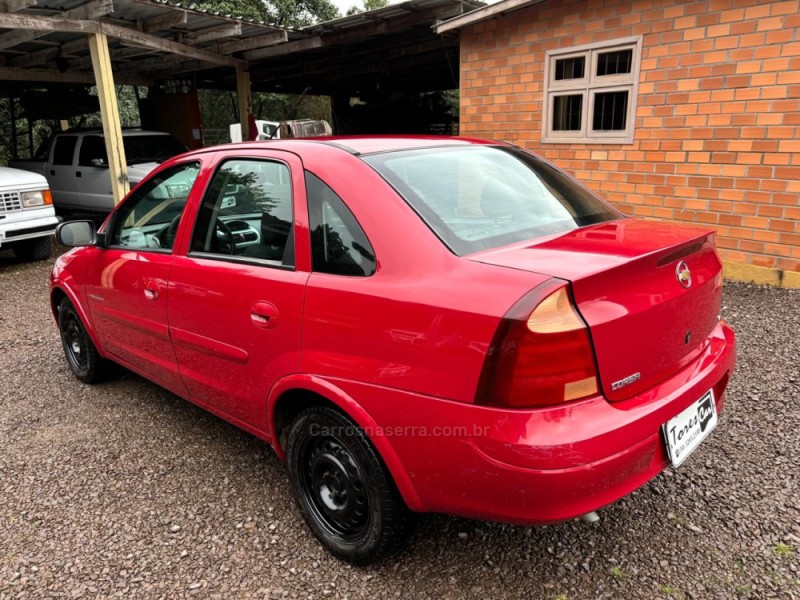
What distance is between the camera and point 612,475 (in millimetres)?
1795

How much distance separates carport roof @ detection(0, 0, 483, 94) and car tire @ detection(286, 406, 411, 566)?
272 inches

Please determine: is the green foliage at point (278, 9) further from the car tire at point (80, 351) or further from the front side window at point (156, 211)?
the front side window at point (156, 211)

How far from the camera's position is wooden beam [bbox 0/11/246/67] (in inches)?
280

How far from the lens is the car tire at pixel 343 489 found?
2.11 metres

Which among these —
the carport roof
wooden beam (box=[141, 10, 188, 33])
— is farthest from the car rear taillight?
A: wooden beam (box=[141, 10, 188, 33])

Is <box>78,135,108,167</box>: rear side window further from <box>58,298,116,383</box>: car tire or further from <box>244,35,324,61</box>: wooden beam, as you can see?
<box>58,298,116,383</box>: car tire

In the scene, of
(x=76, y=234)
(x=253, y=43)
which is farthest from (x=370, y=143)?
(x=253, y=43)

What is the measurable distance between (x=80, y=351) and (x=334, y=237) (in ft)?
9.76

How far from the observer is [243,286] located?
2.51 meters

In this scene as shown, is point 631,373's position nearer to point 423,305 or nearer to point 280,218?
point 423,305

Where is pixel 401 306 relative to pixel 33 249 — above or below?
above

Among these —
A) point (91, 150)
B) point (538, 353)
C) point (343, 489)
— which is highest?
point (91, 150)

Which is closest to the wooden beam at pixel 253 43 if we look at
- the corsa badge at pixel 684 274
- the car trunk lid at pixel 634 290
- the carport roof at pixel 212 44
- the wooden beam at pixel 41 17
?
the carport roof at pixel 212 44

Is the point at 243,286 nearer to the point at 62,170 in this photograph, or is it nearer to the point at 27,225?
the point at 27,225
